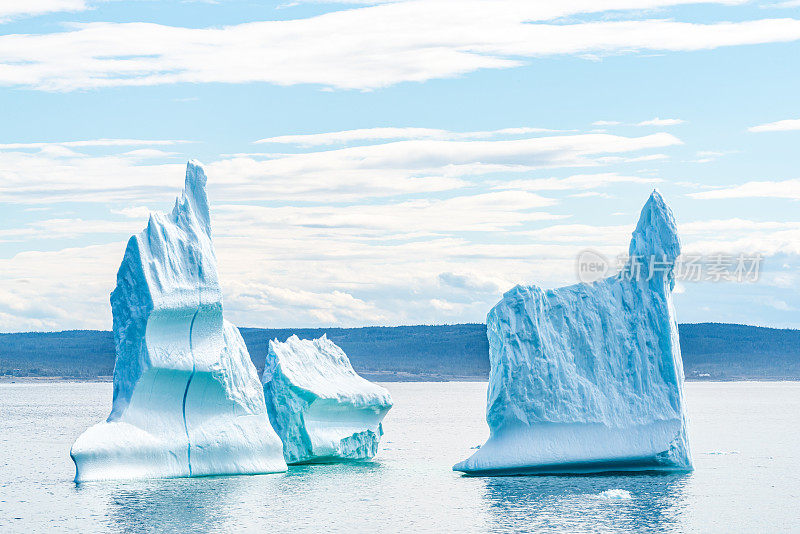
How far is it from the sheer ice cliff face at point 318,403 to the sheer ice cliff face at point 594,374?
3891 millimetres

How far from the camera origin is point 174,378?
27297mm

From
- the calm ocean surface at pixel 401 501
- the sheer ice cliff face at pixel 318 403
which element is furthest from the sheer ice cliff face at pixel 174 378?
the sheer ice cliff face at pixel 318 403

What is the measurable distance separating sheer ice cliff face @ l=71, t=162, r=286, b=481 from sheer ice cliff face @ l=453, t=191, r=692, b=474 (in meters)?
6.52

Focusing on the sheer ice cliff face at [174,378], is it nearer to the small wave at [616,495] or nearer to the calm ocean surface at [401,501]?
the calm ocean surface at [401,501]

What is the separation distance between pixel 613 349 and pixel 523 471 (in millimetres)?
4068

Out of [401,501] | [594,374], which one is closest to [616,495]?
[594,374]

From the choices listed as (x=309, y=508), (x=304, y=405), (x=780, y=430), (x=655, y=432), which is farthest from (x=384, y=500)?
(x=780, y=430)

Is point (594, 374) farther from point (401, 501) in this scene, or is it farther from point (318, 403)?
point (318, 403)

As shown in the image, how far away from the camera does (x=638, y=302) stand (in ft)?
97.3

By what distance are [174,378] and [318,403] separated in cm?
501

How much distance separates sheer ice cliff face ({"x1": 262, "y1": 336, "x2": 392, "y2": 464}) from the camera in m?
30.9

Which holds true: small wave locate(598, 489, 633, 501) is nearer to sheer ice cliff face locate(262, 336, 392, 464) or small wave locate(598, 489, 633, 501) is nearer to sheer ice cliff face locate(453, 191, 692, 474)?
sheer ice cliff face locate(453, 191, 692, 474)

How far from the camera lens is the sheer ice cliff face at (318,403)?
30891 millimetres

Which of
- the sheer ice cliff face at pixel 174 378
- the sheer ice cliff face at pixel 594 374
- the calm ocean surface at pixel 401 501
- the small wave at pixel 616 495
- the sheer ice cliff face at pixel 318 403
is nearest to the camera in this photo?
the calm ocean surface at pixel 401 501
